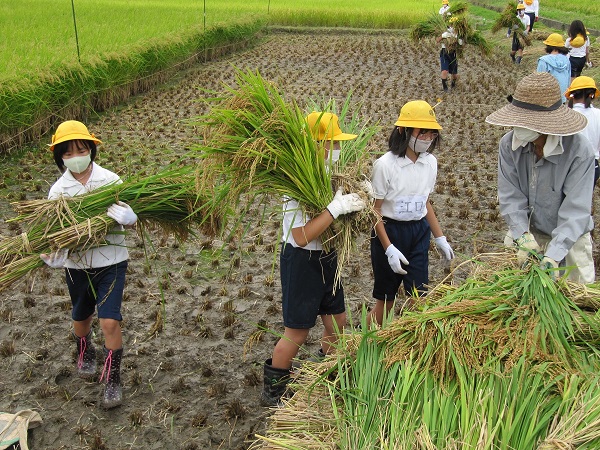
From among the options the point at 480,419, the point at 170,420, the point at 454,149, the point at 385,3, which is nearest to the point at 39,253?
the point at 170,420

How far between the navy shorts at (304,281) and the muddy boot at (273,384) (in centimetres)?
24

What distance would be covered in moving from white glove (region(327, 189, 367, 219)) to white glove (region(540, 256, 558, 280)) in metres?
0.73

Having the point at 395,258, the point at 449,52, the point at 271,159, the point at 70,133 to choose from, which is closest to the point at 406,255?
the point at 395,258

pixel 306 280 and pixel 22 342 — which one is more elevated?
pixel 306 280

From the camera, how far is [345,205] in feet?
9.52

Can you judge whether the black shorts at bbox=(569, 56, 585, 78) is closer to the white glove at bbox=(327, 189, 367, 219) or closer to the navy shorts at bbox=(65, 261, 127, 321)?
the white glove at bbox=(327, 189, 367, 219)

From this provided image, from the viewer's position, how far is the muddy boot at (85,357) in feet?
11.9

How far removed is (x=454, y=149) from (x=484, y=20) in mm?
13652

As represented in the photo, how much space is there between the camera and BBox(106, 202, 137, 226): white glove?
10.6 ft

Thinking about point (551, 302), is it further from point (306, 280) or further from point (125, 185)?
point (125, 185)

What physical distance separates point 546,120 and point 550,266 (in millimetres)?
649

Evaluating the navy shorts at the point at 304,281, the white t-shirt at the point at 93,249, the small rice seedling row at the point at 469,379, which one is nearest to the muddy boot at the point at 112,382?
the white t-shirt at the point at 93,249

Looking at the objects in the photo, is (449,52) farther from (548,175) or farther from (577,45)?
(548,175)

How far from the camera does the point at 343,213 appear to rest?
2.91 meters
